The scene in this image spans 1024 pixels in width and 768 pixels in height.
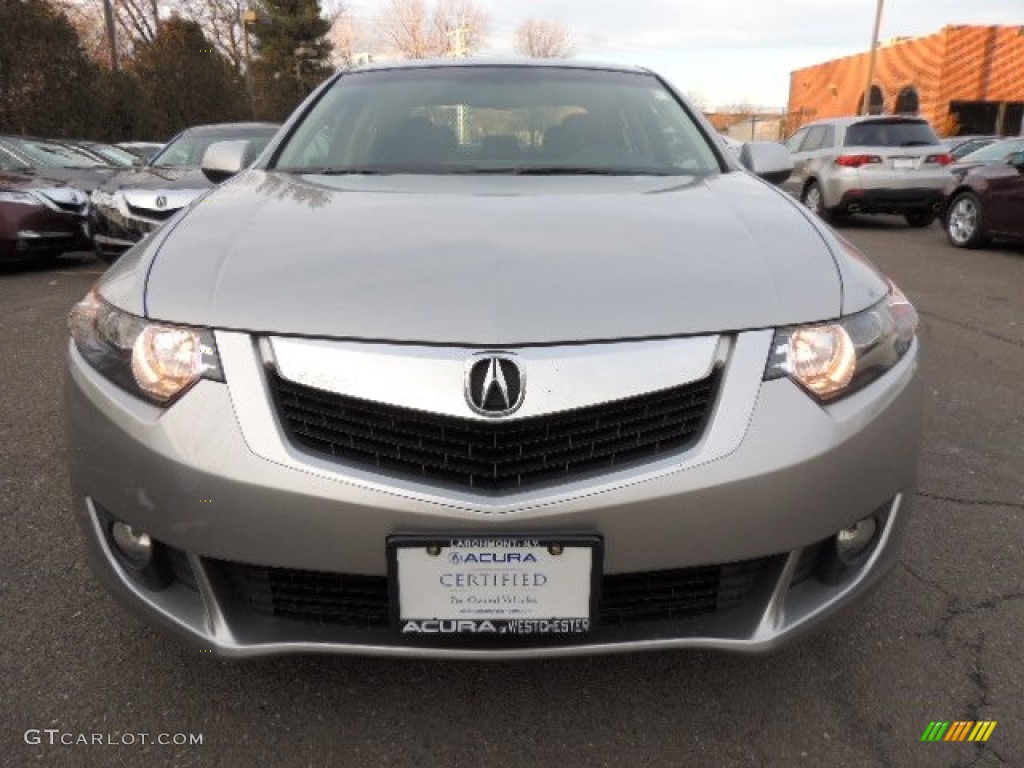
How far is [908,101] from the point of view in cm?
3703

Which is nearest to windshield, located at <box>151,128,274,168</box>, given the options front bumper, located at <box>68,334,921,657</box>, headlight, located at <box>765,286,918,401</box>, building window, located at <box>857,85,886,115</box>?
front bumper, located at <box>68,334,921,657</box>

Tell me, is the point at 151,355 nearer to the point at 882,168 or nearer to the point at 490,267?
the point at 490,267

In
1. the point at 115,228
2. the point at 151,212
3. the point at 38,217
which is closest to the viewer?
the point at 151,212

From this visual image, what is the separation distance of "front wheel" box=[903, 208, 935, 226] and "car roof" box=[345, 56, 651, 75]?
9.90 m

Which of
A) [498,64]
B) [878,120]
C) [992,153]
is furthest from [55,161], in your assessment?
[992,153]

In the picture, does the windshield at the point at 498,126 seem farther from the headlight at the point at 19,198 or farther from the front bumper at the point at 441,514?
the headlight at the point at 19,198

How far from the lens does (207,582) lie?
61.2 inches

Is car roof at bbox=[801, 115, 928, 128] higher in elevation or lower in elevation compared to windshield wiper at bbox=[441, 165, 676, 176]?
lower

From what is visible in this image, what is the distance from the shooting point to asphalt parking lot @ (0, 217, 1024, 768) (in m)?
1.69

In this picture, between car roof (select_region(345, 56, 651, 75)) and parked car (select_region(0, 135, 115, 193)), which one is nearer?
car roof (select_region(345, 56, 651, 75))

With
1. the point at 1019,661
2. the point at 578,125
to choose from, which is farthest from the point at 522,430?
the point at 578,125

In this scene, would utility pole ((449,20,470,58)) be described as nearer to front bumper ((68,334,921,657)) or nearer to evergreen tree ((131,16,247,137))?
evergreen tree ((131,16,247,137))

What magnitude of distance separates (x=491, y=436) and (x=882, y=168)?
36.6ft

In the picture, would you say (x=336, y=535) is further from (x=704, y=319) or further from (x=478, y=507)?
(x=704, y=319)
